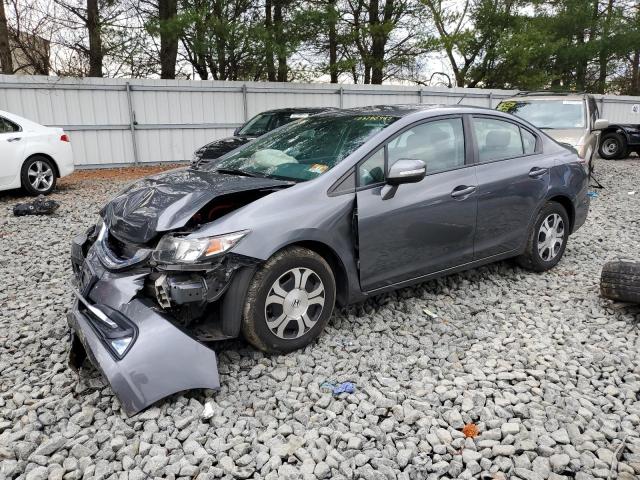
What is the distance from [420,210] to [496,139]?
1.30 m

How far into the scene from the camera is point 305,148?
4180 mm

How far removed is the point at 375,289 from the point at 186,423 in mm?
1627

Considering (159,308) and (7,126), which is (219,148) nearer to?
(7,126)

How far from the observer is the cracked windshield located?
12.7ft

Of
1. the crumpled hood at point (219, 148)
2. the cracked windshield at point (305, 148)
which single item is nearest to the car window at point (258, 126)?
the crumpled hood at point (219, 148)

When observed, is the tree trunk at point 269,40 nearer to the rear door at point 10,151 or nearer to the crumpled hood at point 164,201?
the rear door at point 10,151

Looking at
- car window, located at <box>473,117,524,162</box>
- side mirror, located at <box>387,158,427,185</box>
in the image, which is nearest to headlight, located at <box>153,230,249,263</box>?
side mirror, located at <box>387,158,427,185</box>

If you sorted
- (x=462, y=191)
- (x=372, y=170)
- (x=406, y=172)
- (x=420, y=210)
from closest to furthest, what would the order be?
(x=406, y=172)
(x=372, y=170)
(x=420, y=210)
(x=462, y=191)

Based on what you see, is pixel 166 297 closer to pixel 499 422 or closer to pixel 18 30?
pixel 499 422

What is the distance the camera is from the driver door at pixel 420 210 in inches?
147

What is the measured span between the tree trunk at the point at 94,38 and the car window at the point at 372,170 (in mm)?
12854

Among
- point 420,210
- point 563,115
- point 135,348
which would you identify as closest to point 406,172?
point 420,210

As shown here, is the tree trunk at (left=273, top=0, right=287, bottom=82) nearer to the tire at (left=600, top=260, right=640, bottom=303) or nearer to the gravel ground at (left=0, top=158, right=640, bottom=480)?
the gravel ground at (left=0, top=158, right=640, bottom=480)

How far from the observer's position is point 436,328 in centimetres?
406
